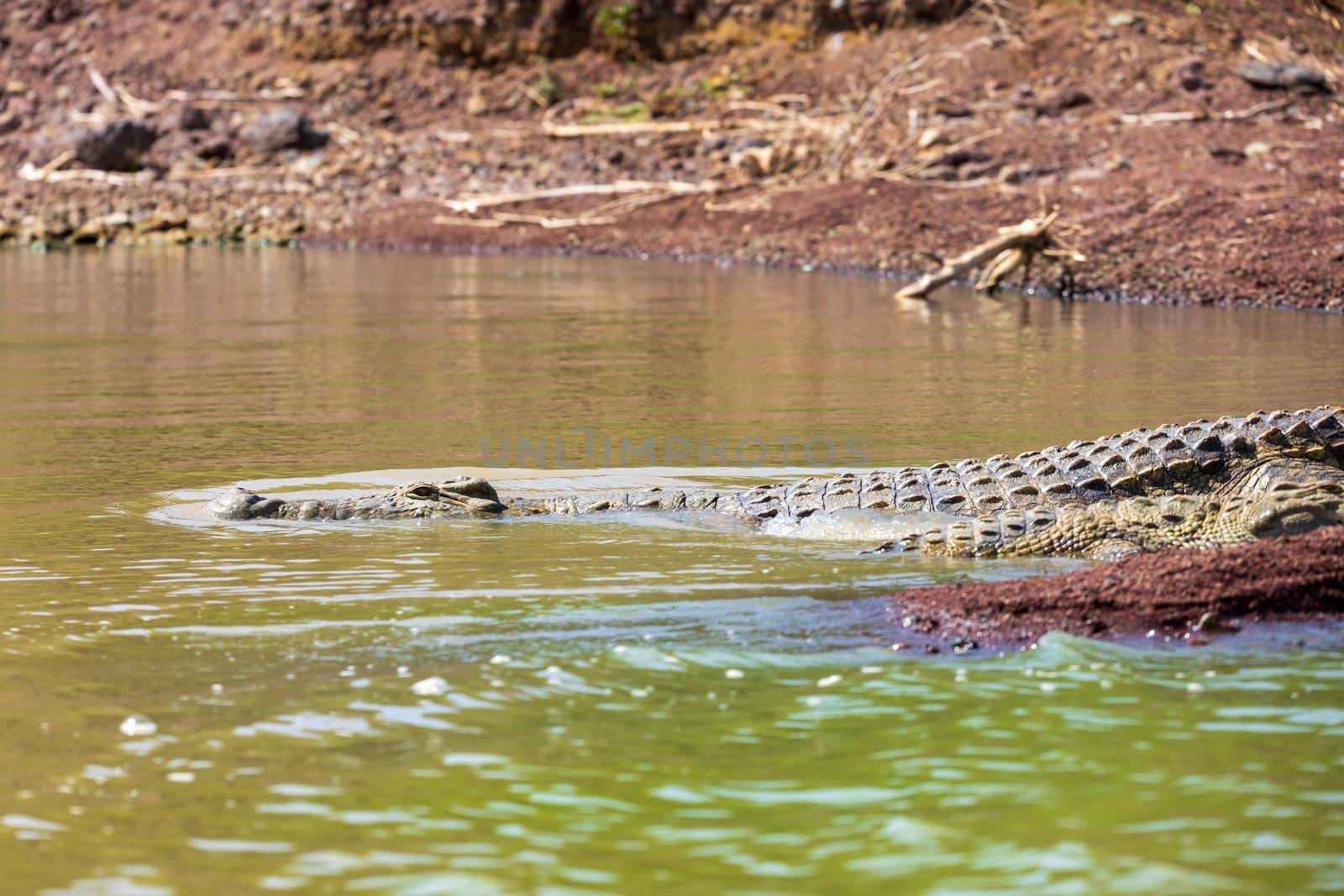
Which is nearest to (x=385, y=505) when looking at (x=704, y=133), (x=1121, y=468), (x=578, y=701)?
(x=578, y=701)

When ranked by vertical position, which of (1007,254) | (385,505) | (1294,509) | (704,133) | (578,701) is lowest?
(578,701)

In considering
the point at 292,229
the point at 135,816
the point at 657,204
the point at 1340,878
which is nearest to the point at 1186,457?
the point at 1340,878

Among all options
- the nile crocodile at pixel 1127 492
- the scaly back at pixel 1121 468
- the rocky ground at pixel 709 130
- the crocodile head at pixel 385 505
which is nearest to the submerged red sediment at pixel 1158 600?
the nile crocodile at pixel 1127 492

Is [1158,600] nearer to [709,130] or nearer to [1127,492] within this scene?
[1127,492]

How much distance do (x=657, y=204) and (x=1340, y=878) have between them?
20.8 m

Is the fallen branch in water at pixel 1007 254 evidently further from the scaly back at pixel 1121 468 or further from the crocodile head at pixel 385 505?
the crocodile head at pixel 385 505

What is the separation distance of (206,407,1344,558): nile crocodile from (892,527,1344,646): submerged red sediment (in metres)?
0.81

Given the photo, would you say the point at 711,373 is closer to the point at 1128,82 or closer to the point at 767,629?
the point at 767,629

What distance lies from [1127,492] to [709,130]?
2016 cm

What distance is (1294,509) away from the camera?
5824mm

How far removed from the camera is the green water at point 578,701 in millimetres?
3521

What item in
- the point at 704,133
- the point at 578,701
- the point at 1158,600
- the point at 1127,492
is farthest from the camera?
the point at 704,133

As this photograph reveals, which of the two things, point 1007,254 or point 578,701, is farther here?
point 1007,254

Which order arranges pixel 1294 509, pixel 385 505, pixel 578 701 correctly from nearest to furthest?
pixel 578 701
pixel 1294 509
pixel 385 505
